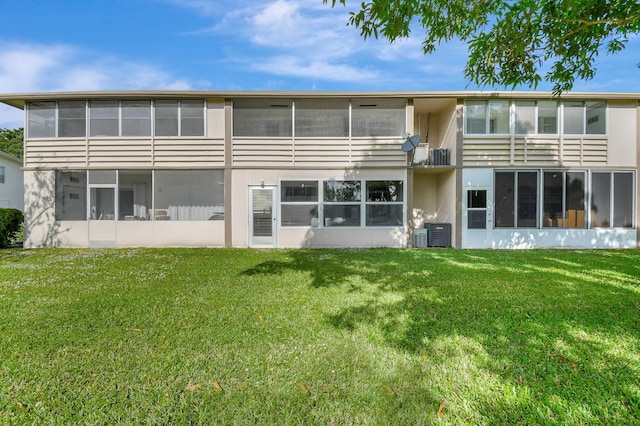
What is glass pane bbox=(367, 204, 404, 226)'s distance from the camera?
10852 millimetres

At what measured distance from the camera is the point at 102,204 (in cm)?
1078

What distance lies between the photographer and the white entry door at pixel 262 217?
35.4ft

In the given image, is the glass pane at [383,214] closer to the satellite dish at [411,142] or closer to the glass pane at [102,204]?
the satellite dish at [411,142]

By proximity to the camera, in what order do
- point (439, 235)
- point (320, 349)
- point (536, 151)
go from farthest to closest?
point (439, 235)
point (536, 151)
point (320, 349)

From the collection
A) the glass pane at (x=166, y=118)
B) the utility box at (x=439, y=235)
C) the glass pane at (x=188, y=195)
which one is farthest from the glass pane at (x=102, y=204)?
the utility box at (x=439, y=235)

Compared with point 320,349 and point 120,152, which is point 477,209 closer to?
point 320,349

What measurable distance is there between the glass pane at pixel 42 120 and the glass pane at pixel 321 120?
8.37m

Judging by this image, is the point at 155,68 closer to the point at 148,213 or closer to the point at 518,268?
the point at 148,213

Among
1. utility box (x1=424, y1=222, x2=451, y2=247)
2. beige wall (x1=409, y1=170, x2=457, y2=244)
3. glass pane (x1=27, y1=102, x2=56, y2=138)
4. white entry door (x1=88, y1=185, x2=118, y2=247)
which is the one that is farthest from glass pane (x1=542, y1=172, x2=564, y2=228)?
glass pane (x1=27, y1=102, x2=56, y2=138)

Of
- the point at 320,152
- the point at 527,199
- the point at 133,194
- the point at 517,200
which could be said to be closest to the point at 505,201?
the point at 517,200

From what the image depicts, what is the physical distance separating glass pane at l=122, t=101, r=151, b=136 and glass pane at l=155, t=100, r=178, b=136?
30 cm

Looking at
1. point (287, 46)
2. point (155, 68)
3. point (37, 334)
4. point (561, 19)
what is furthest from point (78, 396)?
point (155, 68)

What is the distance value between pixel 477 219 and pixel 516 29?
7118 millimetres

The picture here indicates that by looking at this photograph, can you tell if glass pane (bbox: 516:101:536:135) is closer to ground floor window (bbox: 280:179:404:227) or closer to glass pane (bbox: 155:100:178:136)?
ground floor window (bbox: 280:179:404:227)
